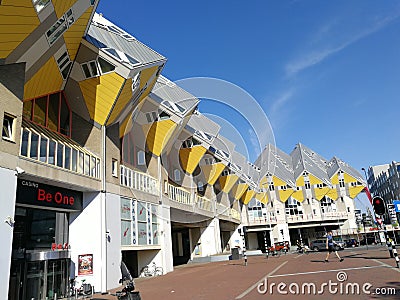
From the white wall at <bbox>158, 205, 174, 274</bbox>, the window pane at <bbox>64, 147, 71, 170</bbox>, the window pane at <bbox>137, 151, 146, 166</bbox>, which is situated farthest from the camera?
the window pane at <bbox>137, 151, 146, 166</bbox>

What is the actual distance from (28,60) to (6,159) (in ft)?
14.7

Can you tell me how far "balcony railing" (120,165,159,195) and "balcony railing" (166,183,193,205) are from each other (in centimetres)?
270

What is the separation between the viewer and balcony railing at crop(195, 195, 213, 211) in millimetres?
36875

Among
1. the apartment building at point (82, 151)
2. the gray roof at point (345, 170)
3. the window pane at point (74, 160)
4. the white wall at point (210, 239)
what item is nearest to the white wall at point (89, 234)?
the apartment building at point (82, 151)

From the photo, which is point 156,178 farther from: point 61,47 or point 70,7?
point 70,7

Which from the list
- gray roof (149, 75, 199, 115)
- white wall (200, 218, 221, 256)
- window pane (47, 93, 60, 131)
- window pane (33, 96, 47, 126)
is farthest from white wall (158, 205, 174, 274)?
white wall (200, 218, 221, 256)

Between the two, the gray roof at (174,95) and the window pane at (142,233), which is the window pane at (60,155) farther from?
the gray roof at (174,95)

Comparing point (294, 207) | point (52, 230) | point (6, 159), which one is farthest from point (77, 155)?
point (294, 207)

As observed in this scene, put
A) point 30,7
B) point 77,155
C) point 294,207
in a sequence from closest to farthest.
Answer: point 30,7 < point 77,155 < point 294,207

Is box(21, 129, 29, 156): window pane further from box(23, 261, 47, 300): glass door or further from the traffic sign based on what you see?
the traffic sign

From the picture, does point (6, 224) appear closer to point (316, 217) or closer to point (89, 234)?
point (89, 234)

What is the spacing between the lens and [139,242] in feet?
76.0

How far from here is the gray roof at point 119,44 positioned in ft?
65.5

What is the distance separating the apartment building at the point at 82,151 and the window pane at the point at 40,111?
60 millimetres
